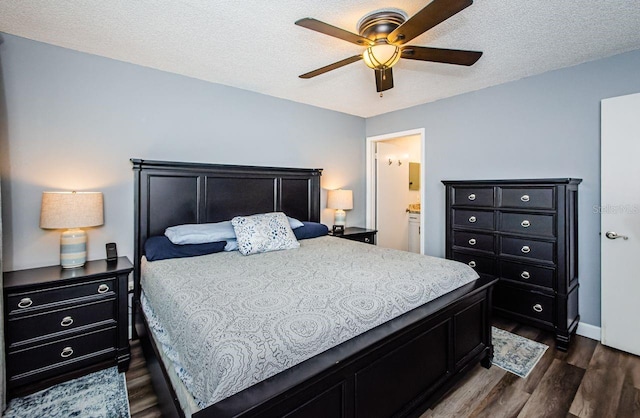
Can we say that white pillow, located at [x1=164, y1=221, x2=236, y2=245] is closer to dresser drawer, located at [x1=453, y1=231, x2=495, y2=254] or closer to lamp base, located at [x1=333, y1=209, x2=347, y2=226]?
lamp base, located at [x1=333, y1=209, x2=347, y2=226]

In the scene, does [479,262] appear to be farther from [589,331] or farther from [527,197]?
[589,331]

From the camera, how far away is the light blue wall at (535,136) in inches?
105

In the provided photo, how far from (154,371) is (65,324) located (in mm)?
767

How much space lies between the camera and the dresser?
8.33 feet

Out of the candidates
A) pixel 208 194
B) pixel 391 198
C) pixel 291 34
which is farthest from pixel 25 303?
pixel 391 198

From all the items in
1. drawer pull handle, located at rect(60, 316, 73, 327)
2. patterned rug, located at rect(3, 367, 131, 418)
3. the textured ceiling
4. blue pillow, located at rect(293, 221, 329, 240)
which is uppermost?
the textured ceiling

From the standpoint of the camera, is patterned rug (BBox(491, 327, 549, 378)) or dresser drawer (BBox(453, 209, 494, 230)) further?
dresser drawer (BBox(453, 209, 494, 230))

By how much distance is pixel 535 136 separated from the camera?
3023mm

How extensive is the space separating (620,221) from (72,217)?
169 inches

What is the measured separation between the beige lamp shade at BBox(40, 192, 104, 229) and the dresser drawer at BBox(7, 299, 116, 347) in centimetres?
58

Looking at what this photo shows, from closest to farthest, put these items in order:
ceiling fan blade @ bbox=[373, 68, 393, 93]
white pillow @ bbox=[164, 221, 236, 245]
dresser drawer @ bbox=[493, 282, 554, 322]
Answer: ceiling fan blade @ bbox=[373, 68, 393, 93]
white pillow @ bbox=[164, 221, 236, 245]
dresser drawer @ bbox=[493, 282, 554, 322]

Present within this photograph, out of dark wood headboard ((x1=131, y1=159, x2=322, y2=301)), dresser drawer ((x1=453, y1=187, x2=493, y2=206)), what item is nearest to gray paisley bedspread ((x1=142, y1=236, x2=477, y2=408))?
dark wood headboard ((x1=131, y1=159, x2=322, y2=301))

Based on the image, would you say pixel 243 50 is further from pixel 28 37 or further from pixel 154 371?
pixel 154 371

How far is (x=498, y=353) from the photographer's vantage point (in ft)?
7.92
